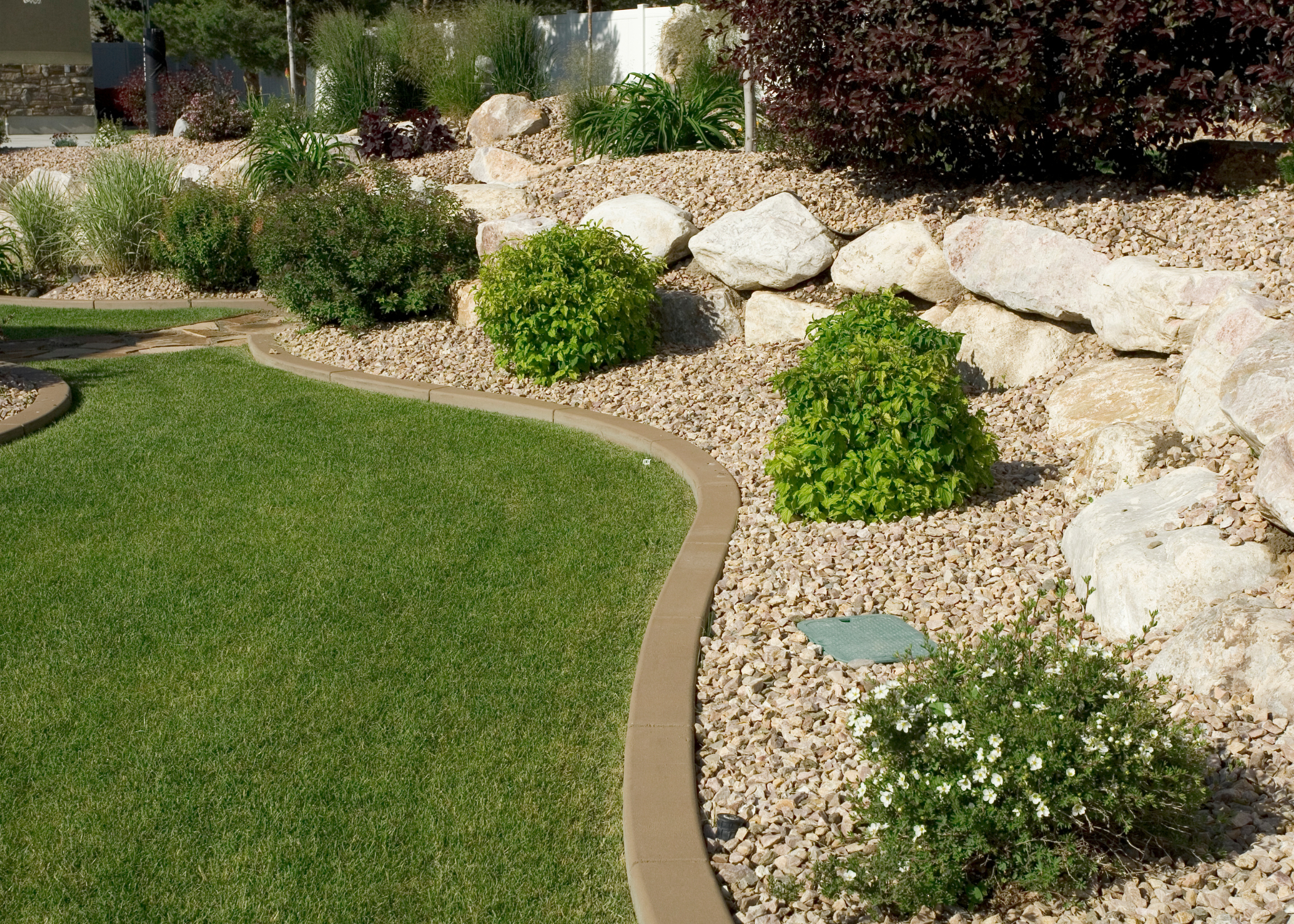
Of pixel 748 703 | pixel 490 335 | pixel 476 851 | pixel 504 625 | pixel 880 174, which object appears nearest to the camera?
pixel 476 851

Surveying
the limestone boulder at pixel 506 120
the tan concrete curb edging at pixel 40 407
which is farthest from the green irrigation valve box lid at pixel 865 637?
the limestone boulder at pixel 506 120

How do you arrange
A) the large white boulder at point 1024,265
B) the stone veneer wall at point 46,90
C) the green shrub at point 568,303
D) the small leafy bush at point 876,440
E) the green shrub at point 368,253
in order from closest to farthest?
1. the small leafy bush at point 876,440
2. the large white boulder at point 1024,265
3. the green shrub at point 568,303
4. the green shrub at point 368,253
5. the stone veneer wall at point 46,90

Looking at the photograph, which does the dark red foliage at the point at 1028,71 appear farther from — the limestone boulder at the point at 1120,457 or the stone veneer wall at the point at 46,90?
the stone veneer wall at the point at 46,90

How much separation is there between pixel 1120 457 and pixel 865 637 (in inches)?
60.5

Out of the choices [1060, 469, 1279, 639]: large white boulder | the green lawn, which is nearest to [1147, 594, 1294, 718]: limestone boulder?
[1060, 469, 1279, 639]: large white boulder

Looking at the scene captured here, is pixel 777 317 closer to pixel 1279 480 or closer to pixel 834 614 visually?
pixel 834 614

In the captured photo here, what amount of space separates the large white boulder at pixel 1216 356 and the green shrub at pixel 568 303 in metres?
3.44

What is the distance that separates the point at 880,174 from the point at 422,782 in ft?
20.3

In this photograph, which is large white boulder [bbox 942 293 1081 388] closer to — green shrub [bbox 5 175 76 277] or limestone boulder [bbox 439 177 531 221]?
limestone boulder [bbox 439 177 531 221]

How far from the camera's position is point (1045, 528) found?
471 centimetres

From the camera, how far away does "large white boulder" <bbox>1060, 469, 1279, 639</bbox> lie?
Result: 365cm

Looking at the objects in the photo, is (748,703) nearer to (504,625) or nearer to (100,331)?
(504,625)

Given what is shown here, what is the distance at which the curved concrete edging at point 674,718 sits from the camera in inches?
108

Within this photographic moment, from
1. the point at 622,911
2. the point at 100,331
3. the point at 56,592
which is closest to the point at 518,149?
the point at 100,331
